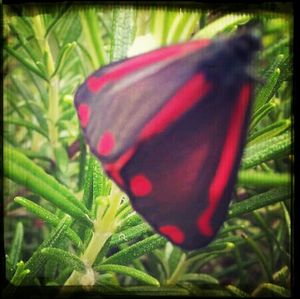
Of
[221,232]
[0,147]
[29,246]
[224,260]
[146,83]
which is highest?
[146,83]

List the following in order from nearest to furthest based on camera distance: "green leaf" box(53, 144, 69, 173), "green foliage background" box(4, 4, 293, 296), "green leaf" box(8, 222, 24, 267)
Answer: "green foliage background" box(4, 4, 293, 296), "green leaf" box(8, 222, 24, 267), "green leaf" box(53, 144, 69, 173)

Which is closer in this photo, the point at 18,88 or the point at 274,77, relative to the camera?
the point at 274,77

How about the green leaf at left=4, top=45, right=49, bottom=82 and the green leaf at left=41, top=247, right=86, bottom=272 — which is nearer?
the green leaf at left=41, top=247, right=86, bottom=272

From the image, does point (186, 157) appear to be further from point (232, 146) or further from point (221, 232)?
point (221, 232)

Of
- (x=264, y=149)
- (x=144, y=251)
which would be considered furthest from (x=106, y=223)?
(x=264, y=149)

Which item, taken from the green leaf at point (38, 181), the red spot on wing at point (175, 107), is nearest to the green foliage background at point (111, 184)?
the green leaf at point (38, 181)

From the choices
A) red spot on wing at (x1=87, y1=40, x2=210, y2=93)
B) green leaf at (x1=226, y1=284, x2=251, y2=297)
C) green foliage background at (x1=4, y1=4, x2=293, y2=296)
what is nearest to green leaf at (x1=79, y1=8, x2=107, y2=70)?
green foliage background at (x1=4, y1=4, x2=293, y2=296)

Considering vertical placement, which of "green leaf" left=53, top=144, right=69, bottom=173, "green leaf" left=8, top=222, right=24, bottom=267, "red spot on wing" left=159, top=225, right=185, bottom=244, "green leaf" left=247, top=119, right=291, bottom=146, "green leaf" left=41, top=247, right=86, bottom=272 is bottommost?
"green leaf" left=8, top=222, right=24, bottom=267

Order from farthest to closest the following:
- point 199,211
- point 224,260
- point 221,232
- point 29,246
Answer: point 224,260 → point 29,246 → point 221,232 → point 199,211

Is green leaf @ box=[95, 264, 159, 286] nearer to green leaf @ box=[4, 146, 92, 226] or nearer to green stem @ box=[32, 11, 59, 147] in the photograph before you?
green leaf @ box=[4, 146, 92, 226]
